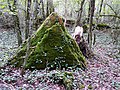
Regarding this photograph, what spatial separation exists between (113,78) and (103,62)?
81.3 inches

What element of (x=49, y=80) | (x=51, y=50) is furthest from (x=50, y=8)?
(x=49, y=80)

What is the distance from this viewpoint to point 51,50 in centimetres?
712

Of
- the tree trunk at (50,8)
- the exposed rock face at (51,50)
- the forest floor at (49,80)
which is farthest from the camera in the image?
the tree trunk at (50,8)

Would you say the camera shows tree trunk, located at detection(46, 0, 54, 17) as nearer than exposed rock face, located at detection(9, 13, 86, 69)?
No

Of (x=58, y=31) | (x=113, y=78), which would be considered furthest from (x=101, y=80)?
(x=58, y=31)

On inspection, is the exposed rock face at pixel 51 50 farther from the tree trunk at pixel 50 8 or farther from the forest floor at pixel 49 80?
the tree trunk at pixel 50 8

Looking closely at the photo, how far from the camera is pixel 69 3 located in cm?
2991

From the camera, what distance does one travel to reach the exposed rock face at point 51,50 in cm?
688

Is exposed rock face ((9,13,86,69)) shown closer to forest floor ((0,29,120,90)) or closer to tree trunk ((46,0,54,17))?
forest floor ((0,29,120,90))

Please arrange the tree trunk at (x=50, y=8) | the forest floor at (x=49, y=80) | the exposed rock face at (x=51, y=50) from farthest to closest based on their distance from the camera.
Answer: the tree trunk at (x=50, y=8) < the exposed rock face at (x=51, y=50) < the forest floor at (x=49, y=80)

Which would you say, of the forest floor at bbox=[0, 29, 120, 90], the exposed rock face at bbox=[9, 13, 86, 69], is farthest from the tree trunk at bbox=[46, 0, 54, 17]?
the forest floor at bbox=[0, 29, 120, 90]

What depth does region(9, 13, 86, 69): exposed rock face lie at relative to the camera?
22.6ft

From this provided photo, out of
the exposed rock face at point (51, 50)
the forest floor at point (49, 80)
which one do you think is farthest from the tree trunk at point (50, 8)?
the forest floor at point (49, 80)

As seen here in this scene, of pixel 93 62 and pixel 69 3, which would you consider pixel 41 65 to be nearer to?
pixel 93 62
